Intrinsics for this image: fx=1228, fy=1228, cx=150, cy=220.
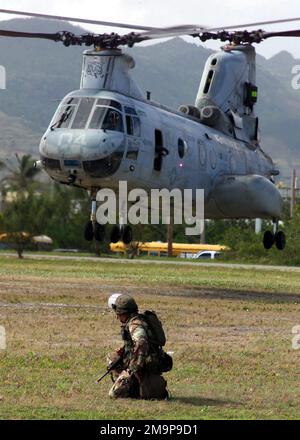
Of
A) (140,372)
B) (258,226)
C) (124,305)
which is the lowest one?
(140,372)

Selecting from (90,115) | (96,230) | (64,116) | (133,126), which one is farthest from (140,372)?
(96,230)

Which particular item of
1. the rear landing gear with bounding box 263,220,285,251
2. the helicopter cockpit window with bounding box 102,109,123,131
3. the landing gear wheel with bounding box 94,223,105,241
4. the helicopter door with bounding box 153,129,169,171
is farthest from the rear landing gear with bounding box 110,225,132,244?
the rear landing gear with bounding box 263,220,285,251

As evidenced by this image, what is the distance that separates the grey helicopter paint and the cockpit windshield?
0.03 meters

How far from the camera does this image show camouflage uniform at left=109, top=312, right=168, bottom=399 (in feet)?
49.5

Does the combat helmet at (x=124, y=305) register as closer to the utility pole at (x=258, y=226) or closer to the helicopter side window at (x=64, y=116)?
the helicopter side window at (x=64, y=116)

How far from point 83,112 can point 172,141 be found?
10.5 feet

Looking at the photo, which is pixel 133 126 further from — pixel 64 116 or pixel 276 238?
pixel 276 238

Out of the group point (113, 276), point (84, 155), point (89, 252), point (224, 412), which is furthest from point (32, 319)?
point (89, 252)

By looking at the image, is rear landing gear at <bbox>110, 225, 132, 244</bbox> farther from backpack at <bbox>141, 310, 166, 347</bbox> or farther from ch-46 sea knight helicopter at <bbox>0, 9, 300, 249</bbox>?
backpack at <bbox>141, 310, 166, 347</bbox>

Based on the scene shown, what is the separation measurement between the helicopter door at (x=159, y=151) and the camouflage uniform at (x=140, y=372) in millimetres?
16986

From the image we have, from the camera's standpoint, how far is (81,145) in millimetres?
29766

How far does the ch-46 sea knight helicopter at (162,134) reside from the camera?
98.7 ft

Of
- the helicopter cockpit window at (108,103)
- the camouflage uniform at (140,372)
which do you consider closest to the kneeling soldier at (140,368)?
the camouflage uniform at (140,372)
